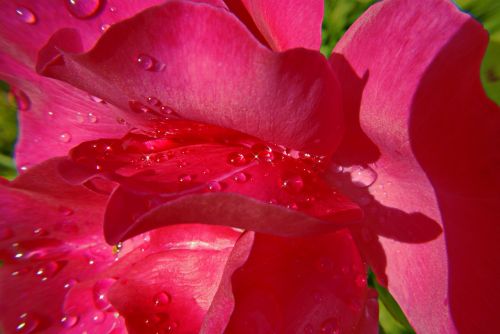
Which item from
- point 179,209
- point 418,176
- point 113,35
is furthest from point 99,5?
point 418,176

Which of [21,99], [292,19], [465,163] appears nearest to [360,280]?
[465,163]

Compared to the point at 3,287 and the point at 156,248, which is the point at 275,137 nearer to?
the point at 156,248

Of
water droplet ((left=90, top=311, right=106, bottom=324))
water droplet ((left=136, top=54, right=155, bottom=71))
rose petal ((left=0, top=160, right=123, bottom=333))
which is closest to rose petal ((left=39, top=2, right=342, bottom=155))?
water droplet ((left=136, top=54, right=155, bottom=71))

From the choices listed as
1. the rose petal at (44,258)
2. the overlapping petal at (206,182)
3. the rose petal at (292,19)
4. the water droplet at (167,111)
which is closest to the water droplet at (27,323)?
the rose petal at (44,258)

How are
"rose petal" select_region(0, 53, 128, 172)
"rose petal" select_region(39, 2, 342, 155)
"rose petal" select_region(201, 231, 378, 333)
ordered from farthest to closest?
"rose petal" select_region(0, 53, 128, 172)
"rose petal" select_region(201, 231, 378, 333)
"rose petal" select_region(39, 2, 342, 155)

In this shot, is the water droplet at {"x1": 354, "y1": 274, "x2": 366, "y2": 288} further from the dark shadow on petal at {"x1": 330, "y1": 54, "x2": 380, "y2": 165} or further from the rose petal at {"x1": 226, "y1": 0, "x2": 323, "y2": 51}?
the rose petal at {"x1": 226, "y1": 0, "x2": 323, "y2": 51}
